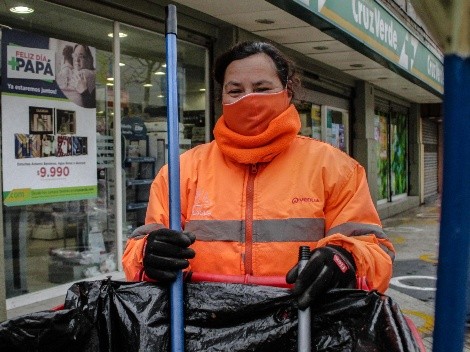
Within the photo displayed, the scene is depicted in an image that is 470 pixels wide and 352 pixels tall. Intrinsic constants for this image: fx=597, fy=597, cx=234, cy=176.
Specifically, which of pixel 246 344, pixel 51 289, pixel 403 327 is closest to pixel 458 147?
pixel 403 327

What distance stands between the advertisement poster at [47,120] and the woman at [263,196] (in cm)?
335

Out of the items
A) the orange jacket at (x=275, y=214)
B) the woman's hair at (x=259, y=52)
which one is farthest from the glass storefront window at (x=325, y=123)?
the orange jacket at (x=275, y=214)

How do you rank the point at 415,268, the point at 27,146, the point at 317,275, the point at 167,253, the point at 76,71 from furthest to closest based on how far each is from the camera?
the point at 415,268 → the point at 76,71 → the point at 27,146 → the point at 167,253 → the point at 317,275

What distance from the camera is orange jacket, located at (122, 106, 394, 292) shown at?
1.98 meters

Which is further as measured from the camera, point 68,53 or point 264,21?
point 264,21

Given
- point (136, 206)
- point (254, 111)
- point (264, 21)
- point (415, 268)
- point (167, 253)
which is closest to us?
point (167, 253)

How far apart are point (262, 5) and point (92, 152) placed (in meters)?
2.49

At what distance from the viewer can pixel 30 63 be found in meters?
5.24

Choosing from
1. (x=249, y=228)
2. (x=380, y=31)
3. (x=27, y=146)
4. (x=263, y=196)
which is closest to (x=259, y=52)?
(x=263, y=196)

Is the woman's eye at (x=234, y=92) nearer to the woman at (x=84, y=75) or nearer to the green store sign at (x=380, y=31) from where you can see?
the woman at (x=84, y=75)

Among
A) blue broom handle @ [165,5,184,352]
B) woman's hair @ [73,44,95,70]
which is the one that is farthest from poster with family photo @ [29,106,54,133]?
blue broom handle @ [165,5,184,352]

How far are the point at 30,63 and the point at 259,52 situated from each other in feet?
11.9

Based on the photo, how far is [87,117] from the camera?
5891mm

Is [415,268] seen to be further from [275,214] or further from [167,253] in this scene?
[167,253]
